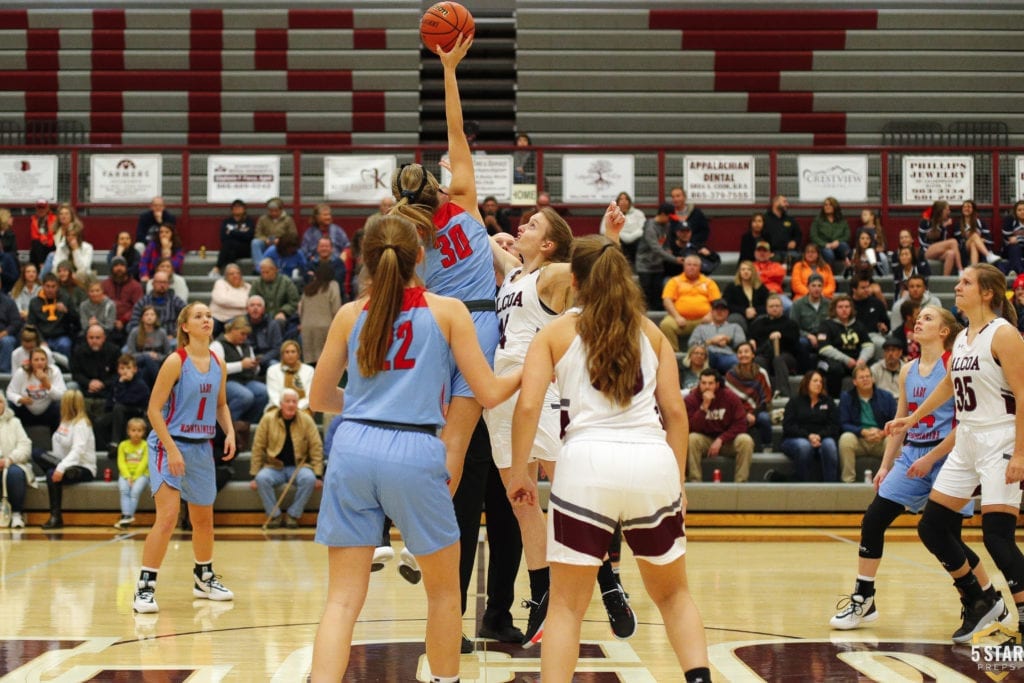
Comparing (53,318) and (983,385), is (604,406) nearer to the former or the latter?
(983,385)

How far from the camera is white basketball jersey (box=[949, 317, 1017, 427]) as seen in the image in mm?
5938

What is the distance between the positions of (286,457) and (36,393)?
2.85 m

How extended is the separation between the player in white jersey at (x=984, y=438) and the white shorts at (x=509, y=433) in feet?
6.49

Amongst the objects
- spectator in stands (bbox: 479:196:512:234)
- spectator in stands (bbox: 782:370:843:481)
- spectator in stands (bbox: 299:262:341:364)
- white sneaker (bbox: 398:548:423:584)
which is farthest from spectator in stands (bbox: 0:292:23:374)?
white sneaker (bbox: 398:548:423:584)

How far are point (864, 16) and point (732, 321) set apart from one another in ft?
26.4

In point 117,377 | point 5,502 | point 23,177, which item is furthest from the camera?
point 23,177

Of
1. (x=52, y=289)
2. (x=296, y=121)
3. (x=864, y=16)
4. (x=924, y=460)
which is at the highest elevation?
(x=864, y=16)

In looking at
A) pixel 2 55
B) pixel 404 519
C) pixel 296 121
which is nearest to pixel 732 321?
pixel 296 121

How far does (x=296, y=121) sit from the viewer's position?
19.0 m

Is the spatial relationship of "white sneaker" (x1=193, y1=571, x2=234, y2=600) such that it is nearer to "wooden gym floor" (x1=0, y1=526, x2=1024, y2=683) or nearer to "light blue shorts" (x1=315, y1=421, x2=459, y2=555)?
"wooden gym floor" (x1=0, y1=526, x2=1024, y2=683)

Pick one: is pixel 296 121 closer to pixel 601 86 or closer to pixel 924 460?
pixel 601 86

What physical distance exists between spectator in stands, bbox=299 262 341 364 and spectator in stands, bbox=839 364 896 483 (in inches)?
Answer: 218

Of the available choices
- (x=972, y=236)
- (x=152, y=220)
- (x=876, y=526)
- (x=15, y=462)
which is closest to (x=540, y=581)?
(x=876, y=526)

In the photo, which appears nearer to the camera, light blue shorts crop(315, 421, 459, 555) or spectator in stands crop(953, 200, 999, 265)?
light blue shorts crop(315, 421, 459, 555)
